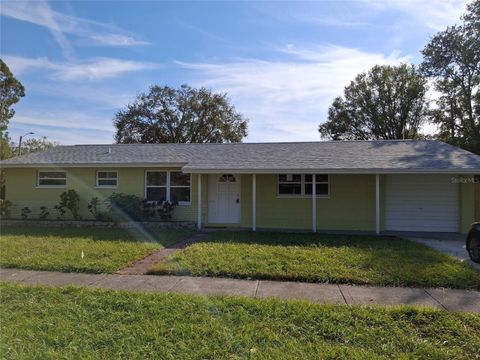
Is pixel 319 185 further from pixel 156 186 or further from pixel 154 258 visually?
pixel 154 258

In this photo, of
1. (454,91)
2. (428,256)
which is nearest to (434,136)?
(454,91)

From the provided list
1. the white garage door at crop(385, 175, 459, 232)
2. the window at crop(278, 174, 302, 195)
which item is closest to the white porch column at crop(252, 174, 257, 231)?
the window at crop(278, 174, 302, 195)

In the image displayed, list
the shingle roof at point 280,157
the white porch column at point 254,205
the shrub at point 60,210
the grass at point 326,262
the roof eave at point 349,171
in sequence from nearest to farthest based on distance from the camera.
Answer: the grass at point 326,262 → the roof eave at point 349,171 → the shingle roof at point 280,157 → the white porch column at point 254,205 → the shrub at point 60,210

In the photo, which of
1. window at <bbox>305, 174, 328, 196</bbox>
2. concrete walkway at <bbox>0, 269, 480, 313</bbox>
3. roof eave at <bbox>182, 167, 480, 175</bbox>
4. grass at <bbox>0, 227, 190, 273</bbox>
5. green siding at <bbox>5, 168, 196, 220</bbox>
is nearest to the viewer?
concrete walkway at <bbox>0, 269, 480, 313</bbox>

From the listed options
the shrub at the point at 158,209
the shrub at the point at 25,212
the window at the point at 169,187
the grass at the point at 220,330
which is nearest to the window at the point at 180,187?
the window at the point at 169,187

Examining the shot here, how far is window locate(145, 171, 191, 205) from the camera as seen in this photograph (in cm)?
1638

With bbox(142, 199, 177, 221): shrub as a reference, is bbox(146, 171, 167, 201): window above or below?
above

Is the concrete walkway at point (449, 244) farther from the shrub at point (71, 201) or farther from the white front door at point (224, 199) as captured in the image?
the shrub at point (71, 201)

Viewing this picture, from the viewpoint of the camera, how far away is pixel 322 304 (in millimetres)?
5902

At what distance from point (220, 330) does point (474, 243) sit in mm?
7400

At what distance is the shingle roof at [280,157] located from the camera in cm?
1385

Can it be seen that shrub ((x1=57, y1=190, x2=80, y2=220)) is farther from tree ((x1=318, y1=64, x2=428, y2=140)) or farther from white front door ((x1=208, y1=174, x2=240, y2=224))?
tree ((x1=318, y1=64, x2=428, y2=140))

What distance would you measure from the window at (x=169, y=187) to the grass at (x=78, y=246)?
95.1 inches

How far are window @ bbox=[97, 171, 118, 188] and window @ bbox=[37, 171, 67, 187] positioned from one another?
1637 millimetres
